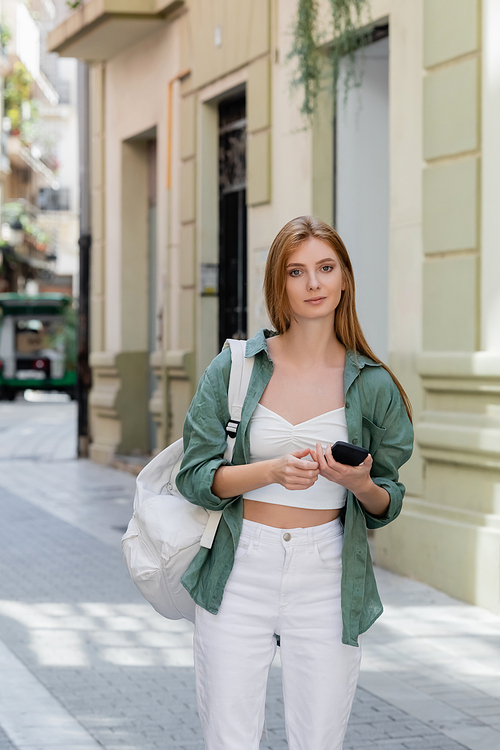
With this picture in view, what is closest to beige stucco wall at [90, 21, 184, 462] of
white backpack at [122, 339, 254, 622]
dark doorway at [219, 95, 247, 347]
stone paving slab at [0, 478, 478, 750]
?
dark doorway at [219, 95, 247, 347]

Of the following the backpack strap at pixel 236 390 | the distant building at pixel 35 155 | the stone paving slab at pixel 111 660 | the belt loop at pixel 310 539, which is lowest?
the stone paving slab at pixel 111 660

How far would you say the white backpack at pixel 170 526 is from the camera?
2.71m

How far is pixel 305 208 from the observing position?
819cm

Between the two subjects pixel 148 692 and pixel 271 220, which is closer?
pixel 148 692

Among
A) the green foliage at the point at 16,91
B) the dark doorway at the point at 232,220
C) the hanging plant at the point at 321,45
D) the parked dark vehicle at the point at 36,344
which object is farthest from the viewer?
the green foliage at the point at 16,91

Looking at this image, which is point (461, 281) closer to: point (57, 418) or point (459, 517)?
point (459, 517)

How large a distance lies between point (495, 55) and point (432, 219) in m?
1.00

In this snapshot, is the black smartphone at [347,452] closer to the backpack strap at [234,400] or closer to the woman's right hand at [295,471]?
the woman's right hand at [295,471]

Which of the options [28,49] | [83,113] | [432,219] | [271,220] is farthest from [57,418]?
[28,49]

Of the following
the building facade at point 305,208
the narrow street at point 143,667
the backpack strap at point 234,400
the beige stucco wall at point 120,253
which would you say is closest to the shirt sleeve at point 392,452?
the backpack strap at point 234,400

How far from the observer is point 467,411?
6.21 metres

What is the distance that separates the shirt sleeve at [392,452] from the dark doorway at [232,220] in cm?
724

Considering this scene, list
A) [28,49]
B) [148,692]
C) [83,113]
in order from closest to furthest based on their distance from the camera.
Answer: [148,692]
[83,113]
[28,49]

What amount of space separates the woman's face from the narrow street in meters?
2.04
